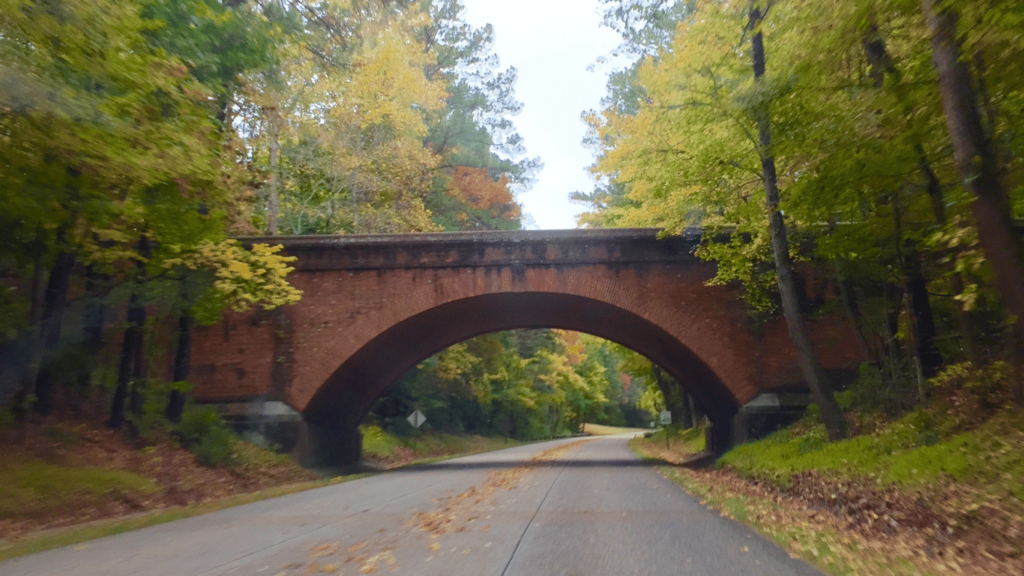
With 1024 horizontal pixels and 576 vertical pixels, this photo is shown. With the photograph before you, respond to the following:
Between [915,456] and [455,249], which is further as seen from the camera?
[455,249]

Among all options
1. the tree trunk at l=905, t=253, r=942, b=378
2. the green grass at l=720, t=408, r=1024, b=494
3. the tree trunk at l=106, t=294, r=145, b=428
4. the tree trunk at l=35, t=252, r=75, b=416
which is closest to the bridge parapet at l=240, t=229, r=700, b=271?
the tree trunk at l=106, t=294, r=145, b=428

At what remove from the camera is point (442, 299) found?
1781 centimetres

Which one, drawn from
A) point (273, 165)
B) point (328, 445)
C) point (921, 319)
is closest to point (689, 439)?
point (328, 445)

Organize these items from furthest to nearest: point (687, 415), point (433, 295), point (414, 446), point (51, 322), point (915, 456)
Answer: point (687, 415) → point (414, 446) → point (433, 295) → point (51, 322) → point (915, 456)

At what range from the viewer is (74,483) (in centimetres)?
1013

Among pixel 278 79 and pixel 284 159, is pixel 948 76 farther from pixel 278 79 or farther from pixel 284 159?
pixel 284 159

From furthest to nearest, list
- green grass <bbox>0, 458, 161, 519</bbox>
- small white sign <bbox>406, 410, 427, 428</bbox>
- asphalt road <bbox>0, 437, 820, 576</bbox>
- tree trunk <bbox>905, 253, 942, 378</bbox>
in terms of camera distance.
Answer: small white sign <bbox>406, 410, 427, 428</bbox> → tree trunk <bbox>905, 253, 942, 378</bbox> → green grass <bbox>0, 458, 161, 519</bbox> → asphalt road <bbox>0, 437, 820, 576</bbox>

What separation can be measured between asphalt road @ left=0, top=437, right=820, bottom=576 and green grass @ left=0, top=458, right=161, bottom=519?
5.74 feet

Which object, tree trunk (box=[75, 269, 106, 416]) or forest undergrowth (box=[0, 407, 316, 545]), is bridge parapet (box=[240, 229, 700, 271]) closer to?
tree trunk (box=[75, 269, 106, 416])

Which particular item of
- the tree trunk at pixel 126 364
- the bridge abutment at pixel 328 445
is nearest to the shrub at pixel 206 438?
the tree trunk at pixel 126 364

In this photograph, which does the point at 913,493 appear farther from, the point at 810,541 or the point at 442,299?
the point at 442,299

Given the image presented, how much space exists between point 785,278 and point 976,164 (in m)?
6.37

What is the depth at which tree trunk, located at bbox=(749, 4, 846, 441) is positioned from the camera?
12.2m

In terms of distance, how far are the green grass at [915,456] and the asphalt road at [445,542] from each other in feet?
6.23
